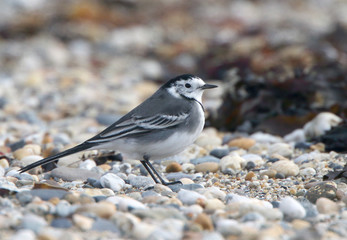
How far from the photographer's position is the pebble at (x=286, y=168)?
17.4 ft

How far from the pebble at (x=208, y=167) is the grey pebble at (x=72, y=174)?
0.97 metres

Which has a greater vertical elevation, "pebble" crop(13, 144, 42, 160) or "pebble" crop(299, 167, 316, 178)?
"pebble" crop(13, 144, 42, 160)

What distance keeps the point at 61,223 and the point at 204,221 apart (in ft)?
2.85

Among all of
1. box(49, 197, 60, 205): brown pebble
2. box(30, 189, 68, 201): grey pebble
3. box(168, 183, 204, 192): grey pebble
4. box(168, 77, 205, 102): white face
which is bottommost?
box(168, 183, 204, 192): grey pebble

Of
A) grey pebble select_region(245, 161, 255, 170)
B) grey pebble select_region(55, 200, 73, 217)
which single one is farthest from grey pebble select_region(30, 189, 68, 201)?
grey pebble select_region(245, 161, 255, 170)

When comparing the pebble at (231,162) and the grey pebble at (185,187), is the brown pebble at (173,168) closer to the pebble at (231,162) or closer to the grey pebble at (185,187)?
the pebble at (231,162)

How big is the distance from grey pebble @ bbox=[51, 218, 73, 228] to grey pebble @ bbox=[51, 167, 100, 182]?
5.06ft

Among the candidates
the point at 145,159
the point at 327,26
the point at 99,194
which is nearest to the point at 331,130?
the point at 145,159

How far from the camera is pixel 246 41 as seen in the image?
11.4 metres

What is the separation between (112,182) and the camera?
15.8ft

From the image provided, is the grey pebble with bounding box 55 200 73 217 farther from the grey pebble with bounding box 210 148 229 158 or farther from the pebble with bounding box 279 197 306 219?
the grey pebble with bounding box 210 148 229 158

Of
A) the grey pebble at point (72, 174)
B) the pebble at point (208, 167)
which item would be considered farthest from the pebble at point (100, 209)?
the pebble at point (208, 167)

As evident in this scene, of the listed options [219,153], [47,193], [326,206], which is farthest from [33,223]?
[219,153]

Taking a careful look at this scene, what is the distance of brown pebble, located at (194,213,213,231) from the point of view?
143 inches
